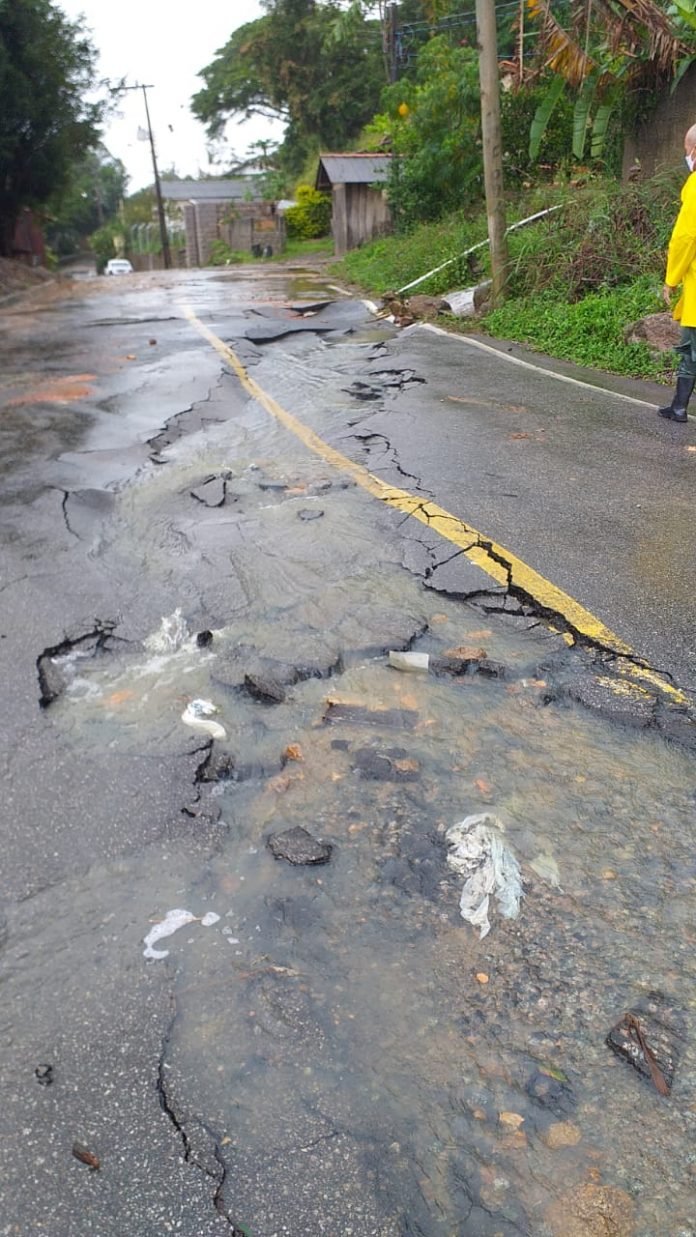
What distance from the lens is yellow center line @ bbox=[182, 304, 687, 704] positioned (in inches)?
140

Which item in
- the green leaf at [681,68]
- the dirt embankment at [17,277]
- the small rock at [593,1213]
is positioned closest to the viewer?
the small rock at [593,1213]

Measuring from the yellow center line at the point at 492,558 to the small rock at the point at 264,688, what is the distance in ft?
4.14

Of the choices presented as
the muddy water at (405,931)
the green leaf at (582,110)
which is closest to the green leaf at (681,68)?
the green leaf at (582,110)

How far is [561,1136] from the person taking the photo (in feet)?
5.99

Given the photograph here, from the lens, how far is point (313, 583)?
431cm

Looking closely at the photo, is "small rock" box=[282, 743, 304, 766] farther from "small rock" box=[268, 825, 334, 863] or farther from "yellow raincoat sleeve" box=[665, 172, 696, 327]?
"yellow raincoat sleeve" box=[665, 172, 696, 327]

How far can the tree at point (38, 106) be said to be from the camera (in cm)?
2633

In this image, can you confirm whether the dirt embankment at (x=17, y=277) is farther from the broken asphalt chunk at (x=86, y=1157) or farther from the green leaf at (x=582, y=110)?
the broken asphalt chunk at (x=86, y=1157)

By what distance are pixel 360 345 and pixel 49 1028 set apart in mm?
10273

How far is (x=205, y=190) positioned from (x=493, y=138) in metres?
52.5

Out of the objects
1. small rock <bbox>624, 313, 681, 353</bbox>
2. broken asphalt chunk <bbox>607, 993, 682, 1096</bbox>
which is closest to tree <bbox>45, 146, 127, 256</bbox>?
small rock <bbox>624, 313, 681, 353</bbox>

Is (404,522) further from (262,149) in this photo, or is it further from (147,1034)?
(262,149)

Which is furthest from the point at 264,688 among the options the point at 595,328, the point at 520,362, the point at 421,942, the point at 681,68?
the point at 681,68

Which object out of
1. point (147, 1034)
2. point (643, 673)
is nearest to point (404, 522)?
point (643, 673)
